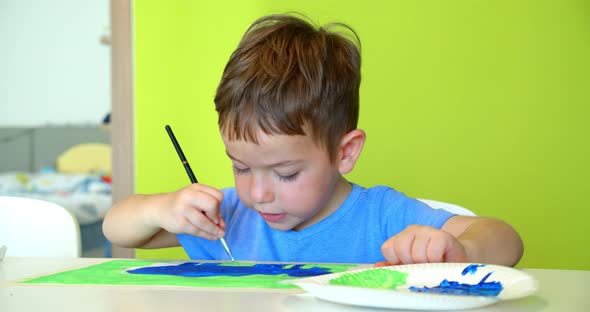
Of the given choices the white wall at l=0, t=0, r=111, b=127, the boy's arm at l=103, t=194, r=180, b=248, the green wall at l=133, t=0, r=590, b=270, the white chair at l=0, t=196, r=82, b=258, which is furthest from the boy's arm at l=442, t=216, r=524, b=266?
the white wall at l=0, t=0, r=111, b=127

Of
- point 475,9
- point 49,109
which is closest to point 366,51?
point 475,9

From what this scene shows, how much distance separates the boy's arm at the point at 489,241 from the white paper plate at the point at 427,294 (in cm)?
16

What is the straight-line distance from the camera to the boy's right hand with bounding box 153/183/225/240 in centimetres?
104

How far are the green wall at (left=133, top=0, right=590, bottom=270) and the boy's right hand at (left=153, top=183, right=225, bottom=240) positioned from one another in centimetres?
115

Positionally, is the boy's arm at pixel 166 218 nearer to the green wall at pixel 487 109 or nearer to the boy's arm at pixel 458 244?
the boy's arm at pixel 458 244

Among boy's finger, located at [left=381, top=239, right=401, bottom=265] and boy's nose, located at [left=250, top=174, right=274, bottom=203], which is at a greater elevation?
boy's nose, located at [left=250, top=174, right=274, bottom=203]

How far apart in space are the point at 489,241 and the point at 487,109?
4.21 ft

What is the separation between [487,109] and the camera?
7.06 feet

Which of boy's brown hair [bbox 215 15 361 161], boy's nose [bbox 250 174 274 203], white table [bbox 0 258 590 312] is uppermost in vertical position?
boy's brown hair [bbox 215 15 361 161]

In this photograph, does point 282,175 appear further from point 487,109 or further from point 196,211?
point 487,109

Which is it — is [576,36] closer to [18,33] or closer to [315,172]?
[315,172]

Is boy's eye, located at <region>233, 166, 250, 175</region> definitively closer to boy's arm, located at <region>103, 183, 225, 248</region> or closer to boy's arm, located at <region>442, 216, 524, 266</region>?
boy's arm, located at <region>103, 183, 225, 248</region>

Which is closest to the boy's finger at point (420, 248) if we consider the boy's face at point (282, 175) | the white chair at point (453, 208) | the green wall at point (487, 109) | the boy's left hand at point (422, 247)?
the boy's left hand at point (422, 247)

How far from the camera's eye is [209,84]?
2436 mm
